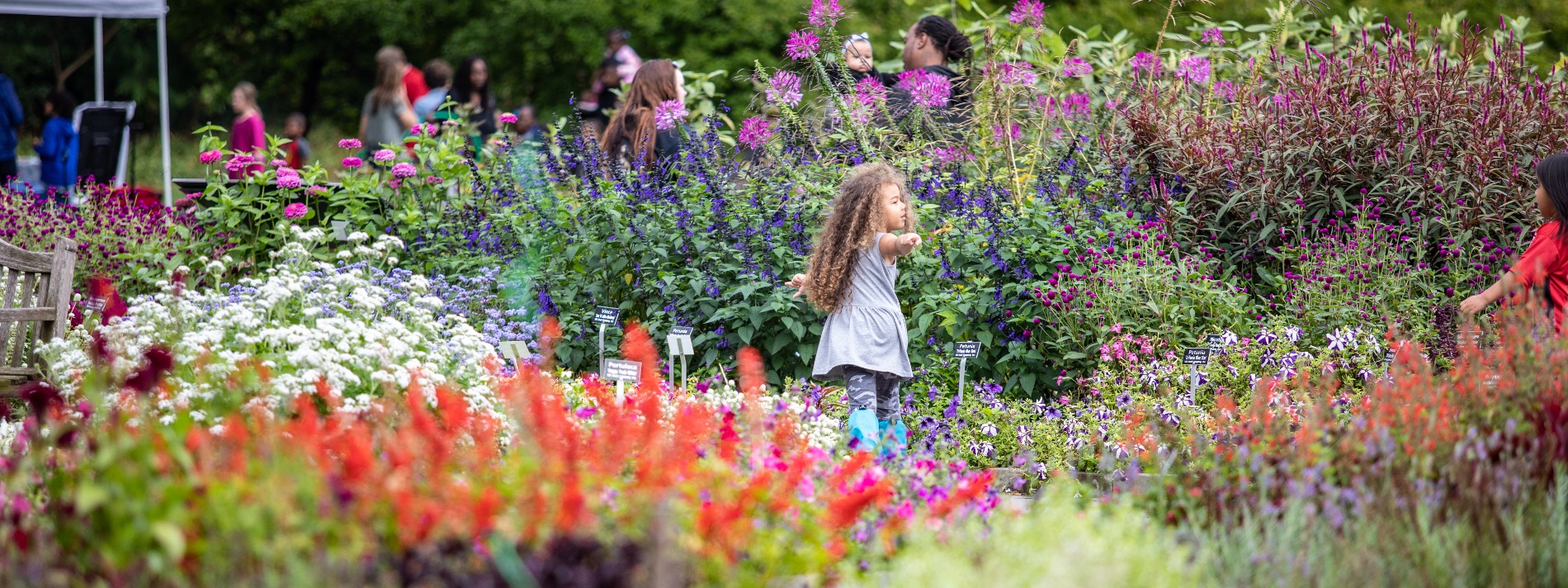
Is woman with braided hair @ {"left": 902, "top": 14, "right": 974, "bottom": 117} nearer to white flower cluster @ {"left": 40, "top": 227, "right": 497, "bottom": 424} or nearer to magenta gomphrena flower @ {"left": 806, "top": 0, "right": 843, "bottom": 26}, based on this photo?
magenta gomphrena flower @ {"left": 806, "top": 0, "right": 843, "bottom": 26}

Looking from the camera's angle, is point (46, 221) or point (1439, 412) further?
point (46, 221)

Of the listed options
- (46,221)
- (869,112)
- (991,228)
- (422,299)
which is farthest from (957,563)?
(46,221)

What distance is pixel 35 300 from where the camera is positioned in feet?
16.3

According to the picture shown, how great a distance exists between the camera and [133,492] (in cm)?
216

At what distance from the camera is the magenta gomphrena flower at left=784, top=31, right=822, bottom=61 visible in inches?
251

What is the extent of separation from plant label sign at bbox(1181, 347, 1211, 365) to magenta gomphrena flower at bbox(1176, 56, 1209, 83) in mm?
2250

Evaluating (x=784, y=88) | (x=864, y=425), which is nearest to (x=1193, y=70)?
(x=784, y=88)

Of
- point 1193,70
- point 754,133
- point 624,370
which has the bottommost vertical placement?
point 624,370

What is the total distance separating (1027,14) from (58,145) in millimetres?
8927

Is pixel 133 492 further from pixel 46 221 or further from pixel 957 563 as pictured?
pixel 46 221

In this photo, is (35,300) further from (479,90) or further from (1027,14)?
(479,90)

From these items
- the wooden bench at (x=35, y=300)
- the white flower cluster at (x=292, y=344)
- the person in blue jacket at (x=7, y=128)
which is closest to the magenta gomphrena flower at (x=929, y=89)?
the white flower cluster at (x=292, y=344)

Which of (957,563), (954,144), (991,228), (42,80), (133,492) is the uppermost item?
(42,80)

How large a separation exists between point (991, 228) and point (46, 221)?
4.76 m
